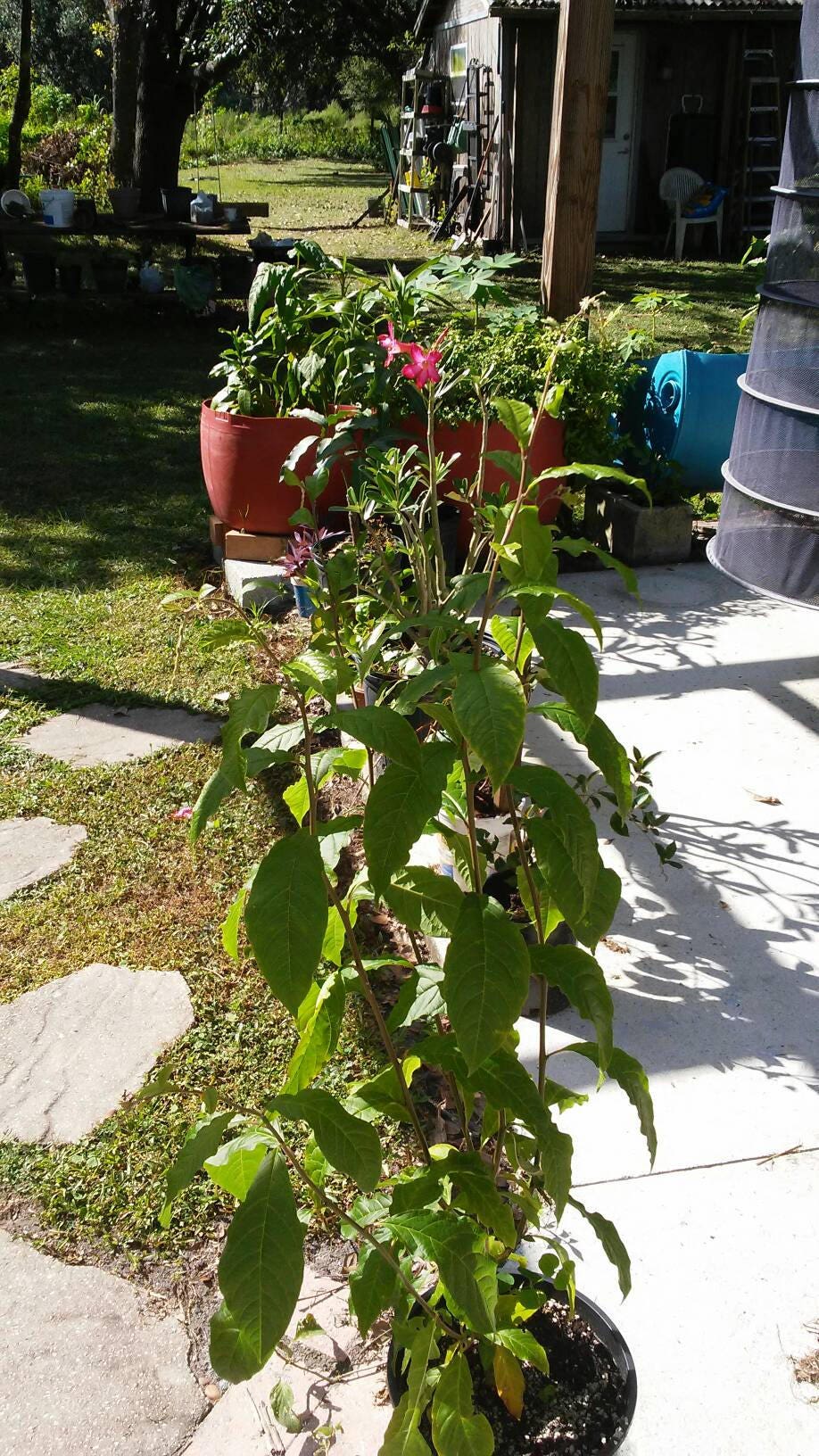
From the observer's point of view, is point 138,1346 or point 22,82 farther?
point 22,82

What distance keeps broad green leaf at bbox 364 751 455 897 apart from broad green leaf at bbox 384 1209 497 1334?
1.20 ft

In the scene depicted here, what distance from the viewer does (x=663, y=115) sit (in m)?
14.5

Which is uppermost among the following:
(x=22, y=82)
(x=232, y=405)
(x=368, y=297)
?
(x=22, y=82)

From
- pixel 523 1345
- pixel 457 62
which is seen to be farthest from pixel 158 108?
pixel 523 1345

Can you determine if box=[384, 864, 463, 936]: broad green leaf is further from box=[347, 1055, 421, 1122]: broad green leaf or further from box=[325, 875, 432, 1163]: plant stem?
box=[347, 1055, 421, 1122]: broad green leaf

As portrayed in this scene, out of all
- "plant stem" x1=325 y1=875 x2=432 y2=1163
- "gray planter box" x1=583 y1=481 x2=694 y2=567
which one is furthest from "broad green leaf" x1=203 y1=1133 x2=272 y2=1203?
"gray planter box" x1=583 y1=481 x2=694 y2=567

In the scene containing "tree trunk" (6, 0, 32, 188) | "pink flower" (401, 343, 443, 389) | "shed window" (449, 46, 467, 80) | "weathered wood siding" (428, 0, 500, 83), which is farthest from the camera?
"shed window" (449, 46, 467, 80)

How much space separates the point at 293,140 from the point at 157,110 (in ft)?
64.3

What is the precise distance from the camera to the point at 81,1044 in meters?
2.56

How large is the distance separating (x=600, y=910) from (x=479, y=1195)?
0.36 metres

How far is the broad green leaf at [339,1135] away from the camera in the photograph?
123cm

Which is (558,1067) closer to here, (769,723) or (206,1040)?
(206,1040)

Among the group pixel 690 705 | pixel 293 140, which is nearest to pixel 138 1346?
pixel 690 705

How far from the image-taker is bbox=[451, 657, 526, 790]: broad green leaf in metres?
1.13
